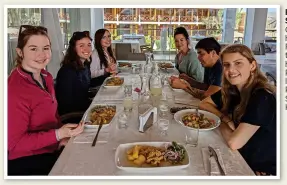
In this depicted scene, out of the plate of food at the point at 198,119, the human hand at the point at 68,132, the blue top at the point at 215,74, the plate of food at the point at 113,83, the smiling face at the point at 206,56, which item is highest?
the smiling face at the point at 206,56

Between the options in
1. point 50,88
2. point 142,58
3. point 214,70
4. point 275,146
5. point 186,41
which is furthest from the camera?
point 142,58

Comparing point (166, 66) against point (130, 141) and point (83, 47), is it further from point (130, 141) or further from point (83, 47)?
point (130, 141)

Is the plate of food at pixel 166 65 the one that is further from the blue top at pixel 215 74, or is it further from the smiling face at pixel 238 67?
the smiling face at pixel 238 67

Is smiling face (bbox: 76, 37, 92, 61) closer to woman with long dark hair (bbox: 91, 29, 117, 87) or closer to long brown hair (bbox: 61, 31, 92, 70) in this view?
long brown hair (bbox: 61, 31, 92, 70)

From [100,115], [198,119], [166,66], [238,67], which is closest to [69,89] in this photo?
[100,115]

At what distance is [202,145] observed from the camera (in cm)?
69

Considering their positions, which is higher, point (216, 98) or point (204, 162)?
point (216, 98)

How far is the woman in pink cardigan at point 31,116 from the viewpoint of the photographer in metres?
0.71

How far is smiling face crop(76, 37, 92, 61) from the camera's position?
1.27 m

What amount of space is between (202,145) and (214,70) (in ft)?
1.79

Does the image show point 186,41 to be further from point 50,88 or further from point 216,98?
point 50,88

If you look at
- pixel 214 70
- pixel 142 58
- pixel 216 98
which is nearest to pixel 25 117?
pixel 216 98

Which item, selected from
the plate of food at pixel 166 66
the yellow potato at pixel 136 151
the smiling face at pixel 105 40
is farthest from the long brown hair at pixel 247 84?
the smiling face at pixel 105 40

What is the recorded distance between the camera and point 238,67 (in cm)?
75
